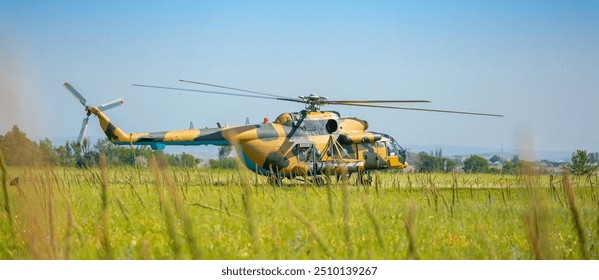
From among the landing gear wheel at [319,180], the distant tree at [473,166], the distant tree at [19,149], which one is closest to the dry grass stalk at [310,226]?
the distant tree at [19,149]

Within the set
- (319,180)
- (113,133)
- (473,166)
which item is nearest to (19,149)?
(473,166)

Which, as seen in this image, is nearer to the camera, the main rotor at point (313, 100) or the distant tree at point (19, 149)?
the distant tree at point (19, 149)

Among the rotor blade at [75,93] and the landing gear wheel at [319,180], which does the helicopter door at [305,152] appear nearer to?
the landing gear wheel at [319,180]

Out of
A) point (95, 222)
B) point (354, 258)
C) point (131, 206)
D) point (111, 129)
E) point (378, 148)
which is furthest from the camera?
point (378, 148)

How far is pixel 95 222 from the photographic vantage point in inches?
286

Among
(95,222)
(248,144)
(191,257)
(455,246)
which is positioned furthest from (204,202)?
(248,144)

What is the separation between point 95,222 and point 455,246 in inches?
141

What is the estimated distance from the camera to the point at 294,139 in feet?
70.4

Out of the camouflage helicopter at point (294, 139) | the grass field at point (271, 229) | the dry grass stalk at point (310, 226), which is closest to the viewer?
the dry grass stalk at point (310, 226)

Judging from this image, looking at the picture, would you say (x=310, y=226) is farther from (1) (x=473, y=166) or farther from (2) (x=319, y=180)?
(2) (x=319, y=180)

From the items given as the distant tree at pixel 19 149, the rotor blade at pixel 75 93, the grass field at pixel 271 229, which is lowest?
the grass field at pixel 271 229

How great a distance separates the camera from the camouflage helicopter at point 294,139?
20.4 meters

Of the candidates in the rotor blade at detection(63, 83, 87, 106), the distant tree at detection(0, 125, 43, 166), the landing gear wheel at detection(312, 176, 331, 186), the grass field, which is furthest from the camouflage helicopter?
the distant tree at detection(0, 125, 43, 166)
